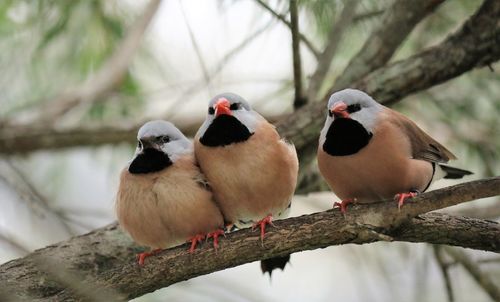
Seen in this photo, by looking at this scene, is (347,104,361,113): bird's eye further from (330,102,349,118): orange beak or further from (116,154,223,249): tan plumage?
(116,154,223,249): tan plumage

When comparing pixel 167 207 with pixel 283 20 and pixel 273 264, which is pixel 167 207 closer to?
pixel 273 264

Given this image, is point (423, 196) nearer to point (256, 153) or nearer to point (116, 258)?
point (256, 153)

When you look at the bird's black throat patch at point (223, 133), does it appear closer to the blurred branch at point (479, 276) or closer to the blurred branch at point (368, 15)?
the blurred branch at point (368, 15)

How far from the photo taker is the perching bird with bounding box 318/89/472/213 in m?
3.02

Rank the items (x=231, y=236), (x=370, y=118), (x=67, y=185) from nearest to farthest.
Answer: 1. (x=231, y=236)
2. (x=370, y=118)
3. (x=67, y=185)

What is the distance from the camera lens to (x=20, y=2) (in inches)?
171

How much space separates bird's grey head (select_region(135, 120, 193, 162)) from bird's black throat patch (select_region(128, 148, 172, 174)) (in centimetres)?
2

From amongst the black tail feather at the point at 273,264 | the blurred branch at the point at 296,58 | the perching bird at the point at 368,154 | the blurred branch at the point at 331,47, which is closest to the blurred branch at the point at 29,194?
the perching bird at the point at 368,154

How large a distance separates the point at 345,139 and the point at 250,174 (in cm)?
43

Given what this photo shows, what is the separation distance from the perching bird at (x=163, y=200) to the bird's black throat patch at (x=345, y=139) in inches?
22.6

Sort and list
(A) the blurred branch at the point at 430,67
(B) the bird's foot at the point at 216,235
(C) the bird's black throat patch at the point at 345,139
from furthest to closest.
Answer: (A) the blurred branch at the point at 430,67 < (C) the bird's black throat patch at the point at 345,139 < (B) the bird's foot at the point at 216,235

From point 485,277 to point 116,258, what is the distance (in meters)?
1.92

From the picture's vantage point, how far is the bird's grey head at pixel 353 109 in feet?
10.2

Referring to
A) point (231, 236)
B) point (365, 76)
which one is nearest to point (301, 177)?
point (365, 76)
